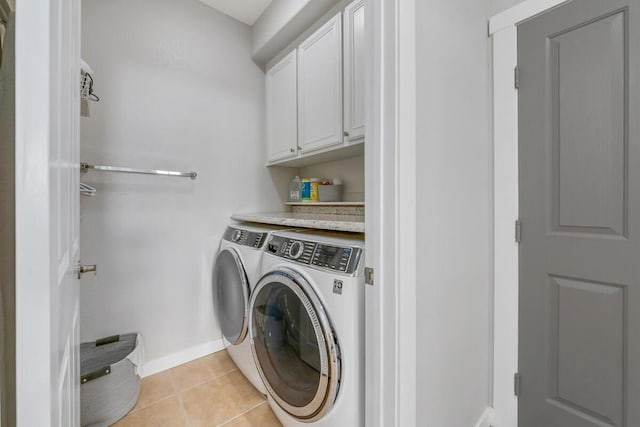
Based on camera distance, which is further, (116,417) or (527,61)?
(116,417)

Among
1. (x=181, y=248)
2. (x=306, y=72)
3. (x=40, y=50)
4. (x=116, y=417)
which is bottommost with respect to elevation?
(x=116, y=417)

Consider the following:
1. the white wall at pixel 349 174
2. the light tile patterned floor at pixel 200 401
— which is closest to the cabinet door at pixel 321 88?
the white wall at pixel 349 174

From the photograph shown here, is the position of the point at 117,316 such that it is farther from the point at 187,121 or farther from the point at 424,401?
the point at 424,401

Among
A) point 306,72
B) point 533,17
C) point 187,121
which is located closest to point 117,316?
point 187,121

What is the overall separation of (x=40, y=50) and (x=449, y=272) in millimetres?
1234

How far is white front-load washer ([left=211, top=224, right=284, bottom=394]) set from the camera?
1511mm

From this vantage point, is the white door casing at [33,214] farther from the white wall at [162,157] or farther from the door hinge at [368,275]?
the white wall at [162,157]

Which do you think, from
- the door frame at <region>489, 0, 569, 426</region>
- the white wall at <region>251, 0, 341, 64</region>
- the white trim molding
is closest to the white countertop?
the door frame at <region>489, 0, 569, 426</region>

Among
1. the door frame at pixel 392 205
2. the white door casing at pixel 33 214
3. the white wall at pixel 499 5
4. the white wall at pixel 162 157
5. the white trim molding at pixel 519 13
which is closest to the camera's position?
the white door casing at pixel 33 214

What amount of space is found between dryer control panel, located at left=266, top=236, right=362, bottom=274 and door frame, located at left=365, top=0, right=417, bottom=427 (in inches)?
5.2

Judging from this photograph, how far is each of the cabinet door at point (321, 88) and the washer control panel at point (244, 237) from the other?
0.75 meters

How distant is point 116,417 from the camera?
4.58 ft

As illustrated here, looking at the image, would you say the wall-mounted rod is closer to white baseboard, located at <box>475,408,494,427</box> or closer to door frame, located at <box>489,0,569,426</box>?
door frame, located at <box>489,0,569,426</box>

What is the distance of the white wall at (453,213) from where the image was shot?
3.00 ft
